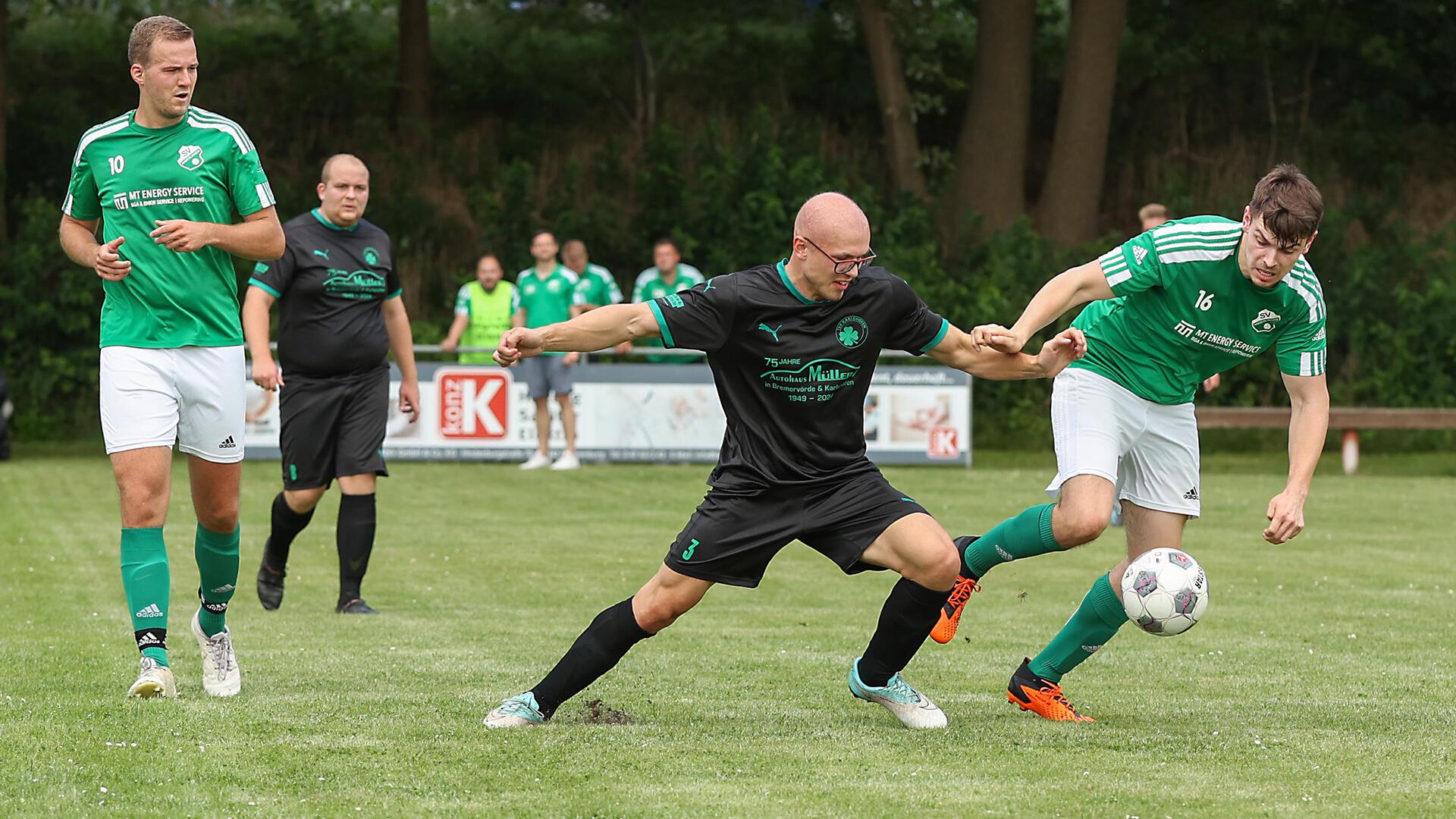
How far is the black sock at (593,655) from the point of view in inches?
226

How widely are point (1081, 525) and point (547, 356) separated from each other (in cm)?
1144

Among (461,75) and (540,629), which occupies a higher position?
(461,75)

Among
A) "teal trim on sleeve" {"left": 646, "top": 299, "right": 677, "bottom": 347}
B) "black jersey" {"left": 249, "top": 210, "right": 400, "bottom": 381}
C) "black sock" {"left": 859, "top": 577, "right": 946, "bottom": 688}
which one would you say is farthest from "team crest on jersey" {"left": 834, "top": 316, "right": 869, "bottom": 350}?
"black jersey" {"left": 249, "top": 210, "right": 400, "bottom": 381}

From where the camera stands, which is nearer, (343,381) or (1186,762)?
(1186,762)

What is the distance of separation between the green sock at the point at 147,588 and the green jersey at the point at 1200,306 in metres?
3.43

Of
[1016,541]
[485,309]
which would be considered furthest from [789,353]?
[485,309]

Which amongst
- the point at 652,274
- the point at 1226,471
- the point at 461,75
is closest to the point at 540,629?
the point at 652,274

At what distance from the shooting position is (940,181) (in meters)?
27.0

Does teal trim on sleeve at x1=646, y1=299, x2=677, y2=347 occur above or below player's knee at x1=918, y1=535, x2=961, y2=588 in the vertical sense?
above

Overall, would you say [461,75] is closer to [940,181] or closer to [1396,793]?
[940,181]

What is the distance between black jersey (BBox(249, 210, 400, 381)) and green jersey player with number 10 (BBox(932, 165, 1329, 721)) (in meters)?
3.62

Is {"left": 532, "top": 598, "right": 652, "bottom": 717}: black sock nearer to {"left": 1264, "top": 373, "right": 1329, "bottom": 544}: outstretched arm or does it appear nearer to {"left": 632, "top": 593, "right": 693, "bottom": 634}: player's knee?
→ {"left": 632, "top": 593, "right": 693, "bottom": 634}: player's knee

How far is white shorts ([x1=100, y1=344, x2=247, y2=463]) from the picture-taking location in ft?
20.1

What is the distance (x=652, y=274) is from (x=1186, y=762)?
45.9 ft
